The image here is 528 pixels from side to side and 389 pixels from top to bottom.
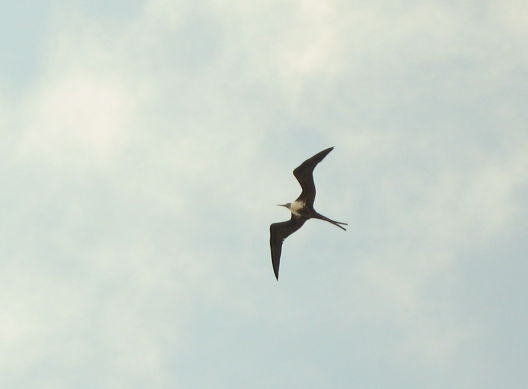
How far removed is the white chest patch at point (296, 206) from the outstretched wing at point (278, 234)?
2.54 feet

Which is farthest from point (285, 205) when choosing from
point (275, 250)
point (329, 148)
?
point (329, 148)

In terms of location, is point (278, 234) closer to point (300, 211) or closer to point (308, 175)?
point (300, 211)

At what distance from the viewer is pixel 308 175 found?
133 feet

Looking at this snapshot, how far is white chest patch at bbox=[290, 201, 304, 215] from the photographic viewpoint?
1654 inches

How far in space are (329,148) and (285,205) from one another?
5805 mm

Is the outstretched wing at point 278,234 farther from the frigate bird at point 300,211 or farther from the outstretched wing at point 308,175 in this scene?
the outstretched wing at point 308,175

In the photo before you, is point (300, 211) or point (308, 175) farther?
point (300, 211)

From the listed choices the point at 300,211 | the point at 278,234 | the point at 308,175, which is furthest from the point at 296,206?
the point at 278,234

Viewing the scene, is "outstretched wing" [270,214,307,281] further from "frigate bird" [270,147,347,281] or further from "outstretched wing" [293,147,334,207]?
"outstretched wing" [293,147,334,207]

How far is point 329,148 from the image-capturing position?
38875 mm

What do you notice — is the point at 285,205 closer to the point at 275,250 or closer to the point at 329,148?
the point at 275,250

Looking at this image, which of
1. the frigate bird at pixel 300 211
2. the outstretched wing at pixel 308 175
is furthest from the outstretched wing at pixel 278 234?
the outstretched wing at pixel 308 175

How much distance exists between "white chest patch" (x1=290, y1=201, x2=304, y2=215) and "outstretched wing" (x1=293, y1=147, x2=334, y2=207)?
284 millimetres

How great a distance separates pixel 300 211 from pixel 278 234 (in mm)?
2561
